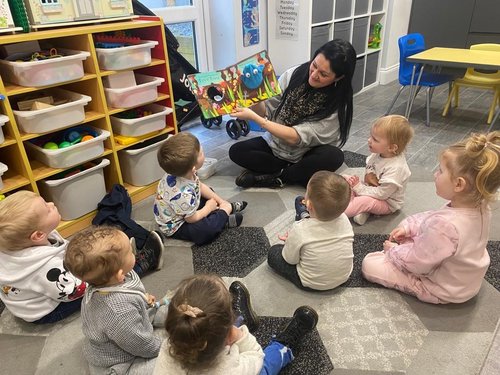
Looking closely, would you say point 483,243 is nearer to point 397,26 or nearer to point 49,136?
point 49,136

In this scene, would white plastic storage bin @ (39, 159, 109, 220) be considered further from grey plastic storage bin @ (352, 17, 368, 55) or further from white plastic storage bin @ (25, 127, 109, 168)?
grey plastic storage bin @ (352, 17, 368, 55)

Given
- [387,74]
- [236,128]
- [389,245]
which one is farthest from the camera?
[387,74]

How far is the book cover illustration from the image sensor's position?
2.18 m

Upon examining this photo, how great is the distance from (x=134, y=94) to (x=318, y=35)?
2.10 m

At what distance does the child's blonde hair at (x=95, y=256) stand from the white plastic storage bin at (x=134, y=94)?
3.68 feet

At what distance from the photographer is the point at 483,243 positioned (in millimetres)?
1354

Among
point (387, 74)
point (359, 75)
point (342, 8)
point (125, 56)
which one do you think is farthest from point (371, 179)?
point (387, 74)

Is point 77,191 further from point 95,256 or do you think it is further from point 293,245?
point 293,245

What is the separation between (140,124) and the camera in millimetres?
2111

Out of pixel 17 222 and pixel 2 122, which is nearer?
pixel 17 222

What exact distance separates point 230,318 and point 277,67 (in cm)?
317

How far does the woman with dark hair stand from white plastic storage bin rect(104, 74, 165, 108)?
462 mm

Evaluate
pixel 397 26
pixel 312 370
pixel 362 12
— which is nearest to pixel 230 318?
pixel 312 370

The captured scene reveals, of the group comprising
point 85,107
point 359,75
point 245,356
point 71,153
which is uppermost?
point 85,107
